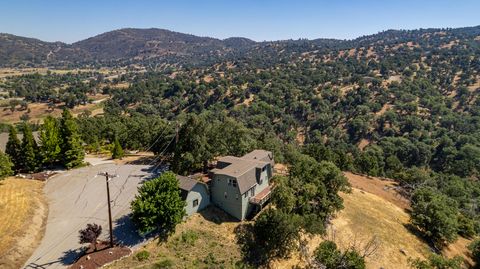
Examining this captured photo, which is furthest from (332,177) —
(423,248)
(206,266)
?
(206,266)

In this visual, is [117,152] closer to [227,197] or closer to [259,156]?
[259,156]

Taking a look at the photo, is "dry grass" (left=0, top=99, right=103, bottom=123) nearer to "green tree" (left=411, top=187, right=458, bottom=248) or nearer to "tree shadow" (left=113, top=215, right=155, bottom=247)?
"tree shadow" (left=113, top=215, right=155, bottom=247)

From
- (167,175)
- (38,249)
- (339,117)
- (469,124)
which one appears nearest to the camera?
(38,249)

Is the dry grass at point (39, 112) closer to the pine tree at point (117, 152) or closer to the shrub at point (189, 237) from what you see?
the pine tree at point (117, 152)

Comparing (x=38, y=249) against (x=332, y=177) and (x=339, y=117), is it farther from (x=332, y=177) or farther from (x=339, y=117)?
(x=339, y=117)

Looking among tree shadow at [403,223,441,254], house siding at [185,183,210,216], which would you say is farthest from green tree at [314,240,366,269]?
tree shadow at [403,223,441,254]

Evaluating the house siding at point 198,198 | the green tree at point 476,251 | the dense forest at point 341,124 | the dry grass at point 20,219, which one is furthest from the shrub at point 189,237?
the green tree at point 476,251
